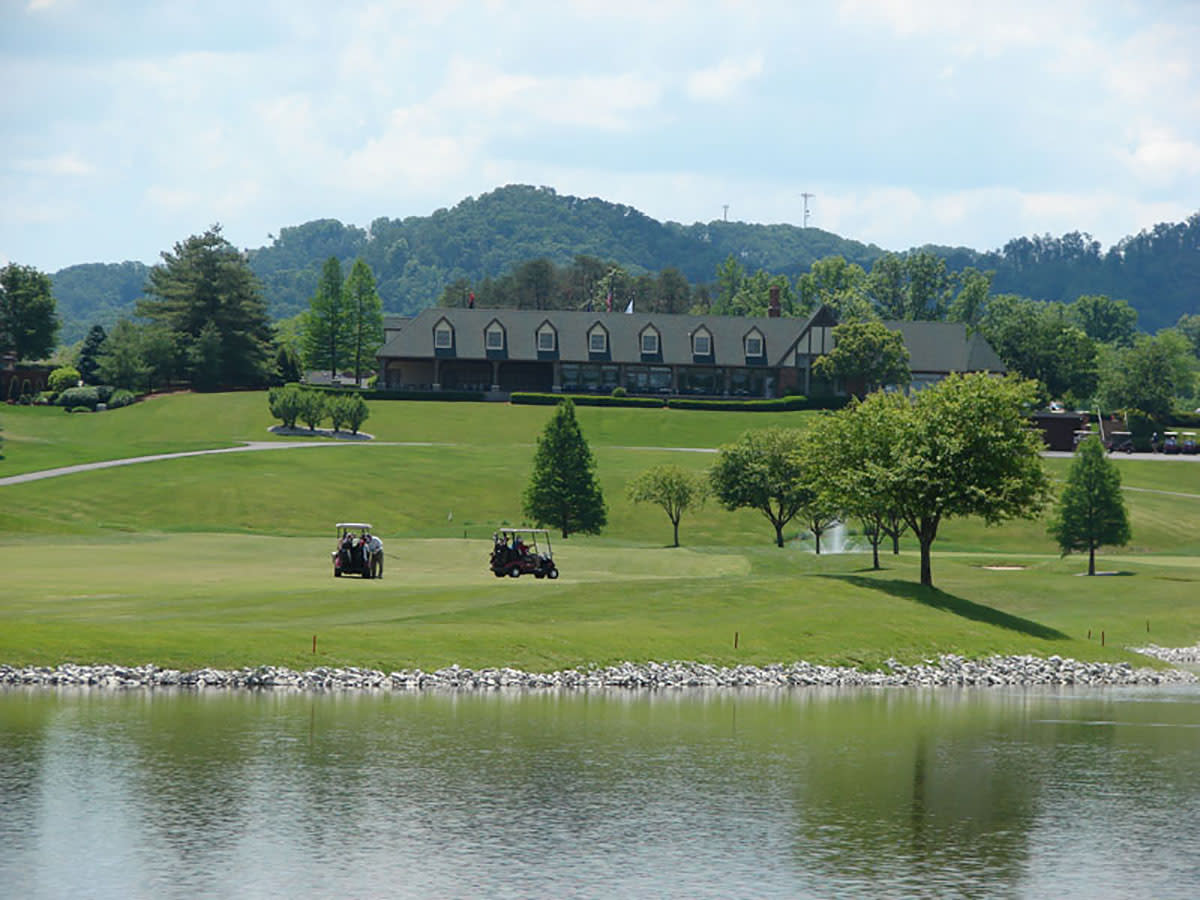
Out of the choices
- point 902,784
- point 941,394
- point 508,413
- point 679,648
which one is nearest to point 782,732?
point 902,784

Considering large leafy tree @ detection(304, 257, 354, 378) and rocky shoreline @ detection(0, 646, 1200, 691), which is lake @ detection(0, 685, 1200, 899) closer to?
rocky shoreline @ detection(0, 646, 1200, 691)

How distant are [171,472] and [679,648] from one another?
68.3 m

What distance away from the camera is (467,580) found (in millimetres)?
60094

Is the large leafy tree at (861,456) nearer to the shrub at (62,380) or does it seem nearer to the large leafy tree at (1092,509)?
the large leafy tree at (1092,509)

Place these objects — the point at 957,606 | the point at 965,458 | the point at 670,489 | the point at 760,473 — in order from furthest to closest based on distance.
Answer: the point at 670,489
the point at 760,473
the point at 965,458
the point at 957,606

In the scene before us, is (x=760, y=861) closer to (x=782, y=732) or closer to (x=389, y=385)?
(x=782, y=732)

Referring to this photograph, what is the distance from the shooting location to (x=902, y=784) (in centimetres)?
3281

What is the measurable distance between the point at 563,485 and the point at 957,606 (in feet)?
123

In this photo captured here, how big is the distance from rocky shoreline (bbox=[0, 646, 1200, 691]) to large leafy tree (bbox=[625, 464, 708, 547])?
41.2 meters

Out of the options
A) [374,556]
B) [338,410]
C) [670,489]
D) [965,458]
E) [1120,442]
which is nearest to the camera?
[374,556]

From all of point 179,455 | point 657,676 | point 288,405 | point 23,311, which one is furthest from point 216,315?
point 657,676

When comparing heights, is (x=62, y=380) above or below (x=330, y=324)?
below

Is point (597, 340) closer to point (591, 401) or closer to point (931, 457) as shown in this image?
point (591, 401)

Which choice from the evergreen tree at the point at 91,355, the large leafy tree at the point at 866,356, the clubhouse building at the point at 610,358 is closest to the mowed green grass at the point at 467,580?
the large leafy tree at the point at 866,356
